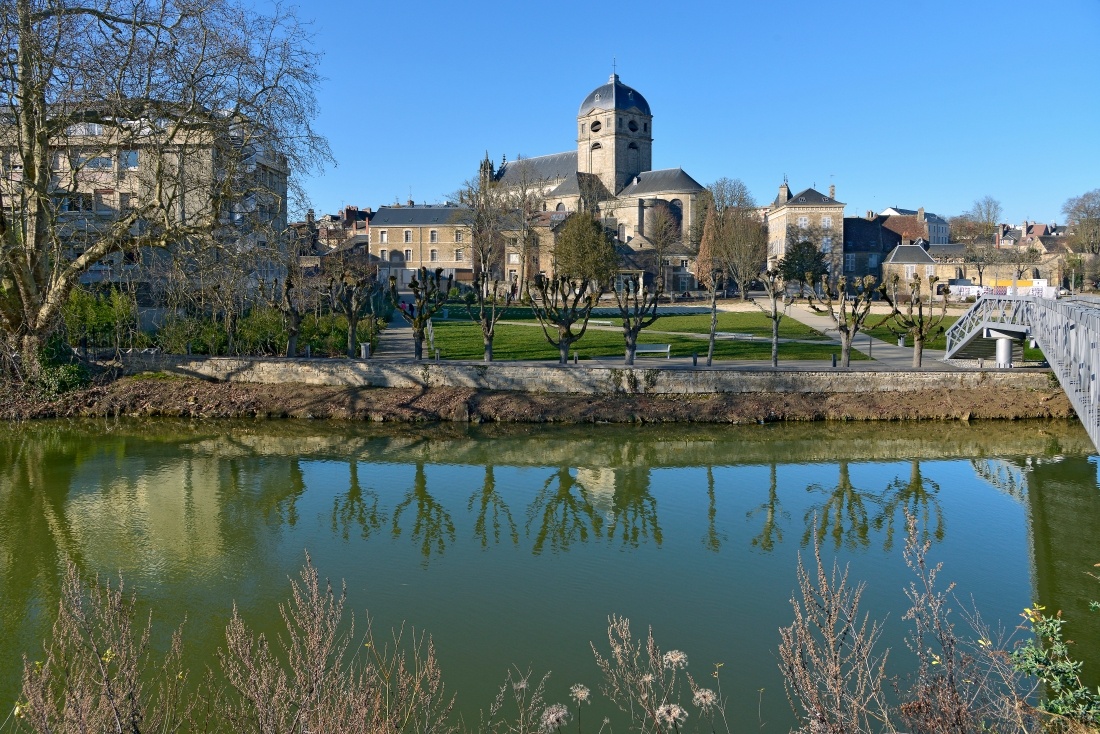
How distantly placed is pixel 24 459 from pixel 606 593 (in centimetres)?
1161

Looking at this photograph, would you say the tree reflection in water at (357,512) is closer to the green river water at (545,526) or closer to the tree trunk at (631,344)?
the green river water at (545,526)

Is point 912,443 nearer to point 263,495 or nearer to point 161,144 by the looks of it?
point 263,495

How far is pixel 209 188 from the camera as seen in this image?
55.0 ft

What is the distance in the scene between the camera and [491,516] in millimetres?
12508

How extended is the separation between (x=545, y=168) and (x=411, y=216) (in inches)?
704

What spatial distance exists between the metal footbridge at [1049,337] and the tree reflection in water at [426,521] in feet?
23.7

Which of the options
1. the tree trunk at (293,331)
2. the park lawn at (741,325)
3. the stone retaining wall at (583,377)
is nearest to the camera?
the stone retaining wall at (583,377)

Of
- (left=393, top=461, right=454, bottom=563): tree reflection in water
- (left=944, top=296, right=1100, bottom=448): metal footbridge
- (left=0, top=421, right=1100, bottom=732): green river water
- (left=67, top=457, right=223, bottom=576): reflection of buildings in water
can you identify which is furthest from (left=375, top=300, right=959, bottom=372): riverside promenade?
(left=67, top=457, right=223, bottom=576): reflection of buildings in water

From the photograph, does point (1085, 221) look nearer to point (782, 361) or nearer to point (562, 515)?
point (782, 361)

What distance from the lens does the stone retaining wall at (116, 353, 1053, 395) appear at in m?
19.9

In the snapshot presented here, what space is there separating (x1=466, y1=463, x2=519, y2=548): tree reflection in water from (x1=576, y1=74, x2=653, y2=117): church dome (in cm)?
6572

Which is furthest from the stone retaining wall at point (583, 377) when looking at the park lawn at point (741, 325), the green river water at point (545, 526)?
the park lawn at point (741, 325)

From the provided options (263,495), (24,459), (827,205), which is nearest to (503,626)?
(263,495)

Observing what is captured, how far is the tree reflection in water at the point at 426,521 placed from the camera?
1102cm
